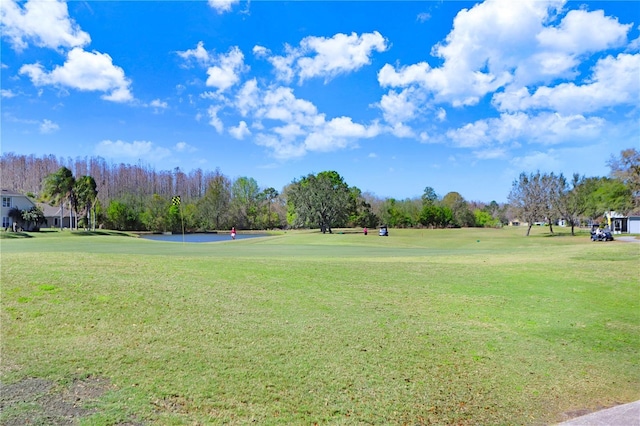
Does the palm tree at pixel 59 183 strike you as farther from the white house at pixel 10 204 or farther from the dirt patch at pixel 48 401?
the dirt patch at pixel 48 401

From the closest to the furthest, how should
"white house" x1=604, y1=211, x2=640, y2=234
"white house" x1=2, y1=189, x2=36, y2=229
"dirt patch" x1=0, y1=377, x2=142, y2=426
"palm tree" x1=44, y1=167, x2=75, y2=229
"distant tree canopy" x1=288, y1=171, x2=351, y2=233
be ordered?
"dirt patch" x1=0, y1=377, x2=142, y2=426 → "white house" x1=2, y1=189, x2=36, y2=229 → "palm tree" x1=44, y1=167, x2=75, y2=229 → "white house" x1=604, y1=211, x2=640, y2=234 → "distant tree canopy" x1=288, y1=171, x2=351, y2=233

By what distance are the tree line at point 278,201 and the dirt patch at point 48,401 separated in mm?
33211

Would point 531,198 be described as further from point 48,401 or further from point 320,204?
point 48,401

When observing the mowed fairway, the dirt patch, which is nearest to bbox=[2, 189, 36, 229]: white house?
the mowed fairway

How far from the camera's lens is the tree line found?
72.5m

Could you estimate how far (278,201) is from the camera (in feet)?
447

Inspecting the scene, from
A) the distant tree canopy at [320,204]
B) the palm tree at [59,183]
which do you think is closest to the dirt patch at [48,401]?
the distant tree canopy at [320,204]

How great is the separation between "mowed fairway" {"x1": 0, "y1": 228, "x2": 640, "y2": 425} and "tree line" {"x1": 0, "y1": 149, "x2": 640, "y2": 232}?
28.9 m

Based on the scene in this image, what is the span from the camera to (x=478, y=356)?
8555mm

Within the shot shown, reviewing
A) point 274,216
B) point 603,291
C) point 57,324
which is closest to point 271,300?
point 57,324

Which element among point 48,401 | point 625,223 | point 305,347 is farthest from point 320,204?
point 48,401

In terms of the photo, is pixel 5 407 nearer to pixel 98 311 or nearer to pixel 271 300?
pixel 98 311

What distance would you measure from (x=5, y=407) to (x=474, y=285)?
1393 cm

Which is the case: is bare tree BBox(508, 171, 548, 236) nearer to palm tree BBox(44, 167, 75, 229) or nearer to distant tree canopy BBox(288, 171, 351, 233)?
distant tree canopy BBox(288, 171, 351, 233)
